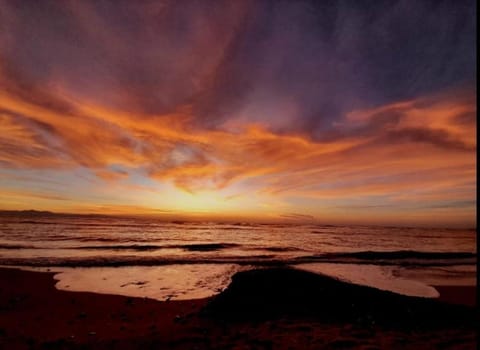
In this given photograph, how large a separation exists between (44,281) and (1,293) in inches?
97.1

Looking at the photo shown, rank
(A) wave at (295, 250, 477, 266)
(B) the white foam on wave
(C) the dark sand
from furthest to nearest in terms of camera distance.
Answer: (A) wave at (295, 250, 477, 266) → (B) the white foam on wave → (C) the dark sand

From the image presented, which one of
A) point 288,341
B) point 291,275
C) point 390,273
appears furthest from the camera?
point 390,273

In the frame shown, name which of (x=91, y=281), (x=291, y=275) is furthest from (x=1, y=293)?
(x=291, y=275)

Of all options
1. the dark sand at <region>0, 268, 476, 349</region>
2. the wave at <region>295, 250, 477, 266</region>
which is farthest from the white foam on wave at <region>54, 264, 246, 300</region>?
the wave at <region>295, 250, 477, 266</region>

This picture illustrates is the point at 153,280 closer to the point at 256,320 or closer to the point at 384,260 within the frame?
the point at 256,320

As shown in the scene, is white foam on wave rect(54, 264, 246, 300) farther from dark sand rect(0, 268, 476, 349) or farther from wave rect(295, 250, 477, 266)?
wave rect(295, 250, 477, 266)

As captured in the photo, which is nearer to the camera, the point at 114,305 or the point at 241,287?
the point at 241,287

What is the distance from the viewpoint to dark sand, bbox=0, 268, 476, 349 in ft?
21.2

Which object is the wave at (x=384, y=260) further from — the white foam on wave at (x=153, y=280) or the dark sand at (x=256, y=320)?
the dark sand at (x=256, y=320)

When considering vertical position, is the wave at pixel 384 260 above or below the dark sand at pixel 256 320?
above

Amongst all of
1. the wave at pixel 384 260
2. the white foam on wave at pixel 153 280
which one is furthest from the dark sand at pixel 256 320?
the wave at pixel 384 260

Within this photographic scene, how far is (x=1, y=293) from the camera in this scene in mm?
11289

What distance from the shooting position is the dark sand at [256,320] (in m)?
6.45

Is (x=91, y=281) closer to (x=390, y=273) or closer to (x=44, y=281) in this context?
(x=44, y=281)
